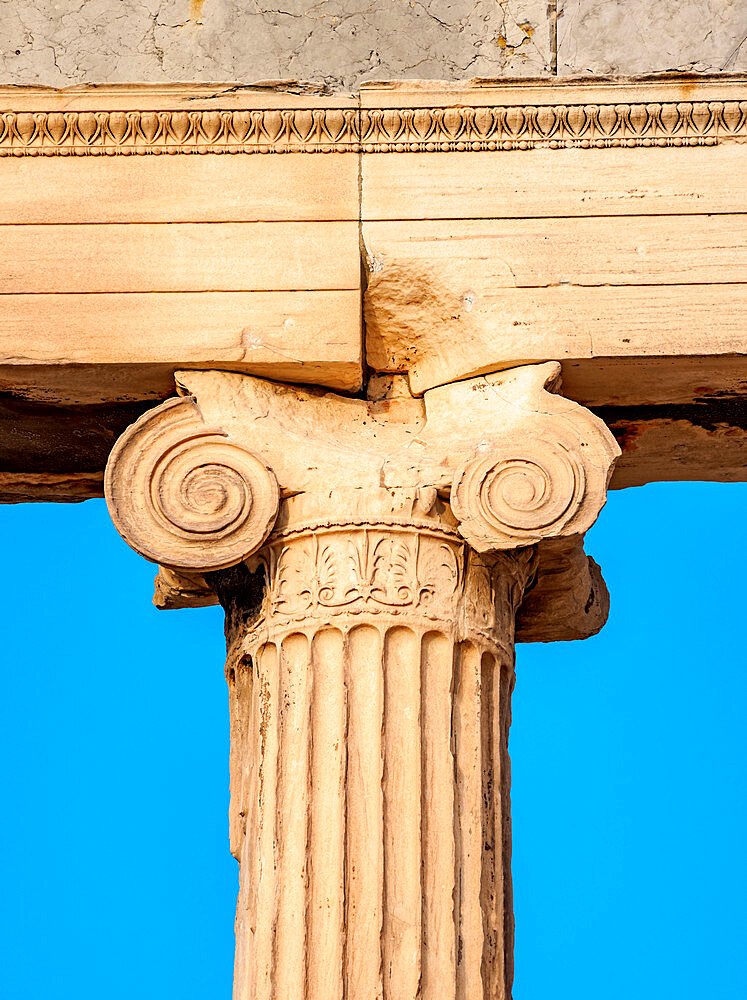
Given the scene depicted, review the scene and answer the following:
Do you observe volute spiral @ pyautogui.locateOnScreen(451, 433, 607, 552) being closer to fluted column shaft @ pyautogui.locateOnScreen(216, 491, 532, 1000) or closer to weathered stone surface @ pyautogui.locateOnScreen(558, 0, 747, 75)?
fluted column shaft @ pyautogui.locateOnScreen(216, 491, 532, 1000)

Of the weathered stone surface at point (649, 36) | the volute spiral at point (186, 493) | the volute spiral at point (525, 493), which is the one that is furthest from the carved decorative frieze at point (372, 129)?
the volute spiral at point (525, 493)

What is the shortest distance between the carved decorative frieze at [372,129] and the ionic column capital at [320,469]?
0.98 metres

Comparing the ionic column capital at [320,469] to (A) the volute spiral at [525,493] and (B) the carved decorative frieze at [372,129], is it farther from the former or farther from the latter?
(B) the carved decorative frieze at [372,129]

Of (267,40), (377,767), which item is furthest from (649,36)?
(377,767)

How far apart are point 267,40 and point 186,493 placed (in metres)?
2.05

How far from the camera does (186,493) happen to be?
21.6 feet

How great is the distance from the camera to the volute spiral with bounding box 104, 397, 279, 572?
6.52m

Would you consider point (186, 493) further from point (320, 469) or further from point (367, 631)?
point (367, 631)

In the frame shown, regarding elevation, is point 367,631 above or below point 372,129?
below

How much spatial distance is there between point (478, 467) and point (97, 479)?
2269 mm

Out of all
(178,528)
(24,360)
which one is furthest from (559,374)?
(24,360)

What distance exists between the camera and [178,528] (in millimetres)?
6535

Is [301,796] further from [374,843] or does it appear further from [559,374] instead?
[559,374]

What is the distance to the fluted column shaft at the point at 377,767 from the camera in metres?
6.05
